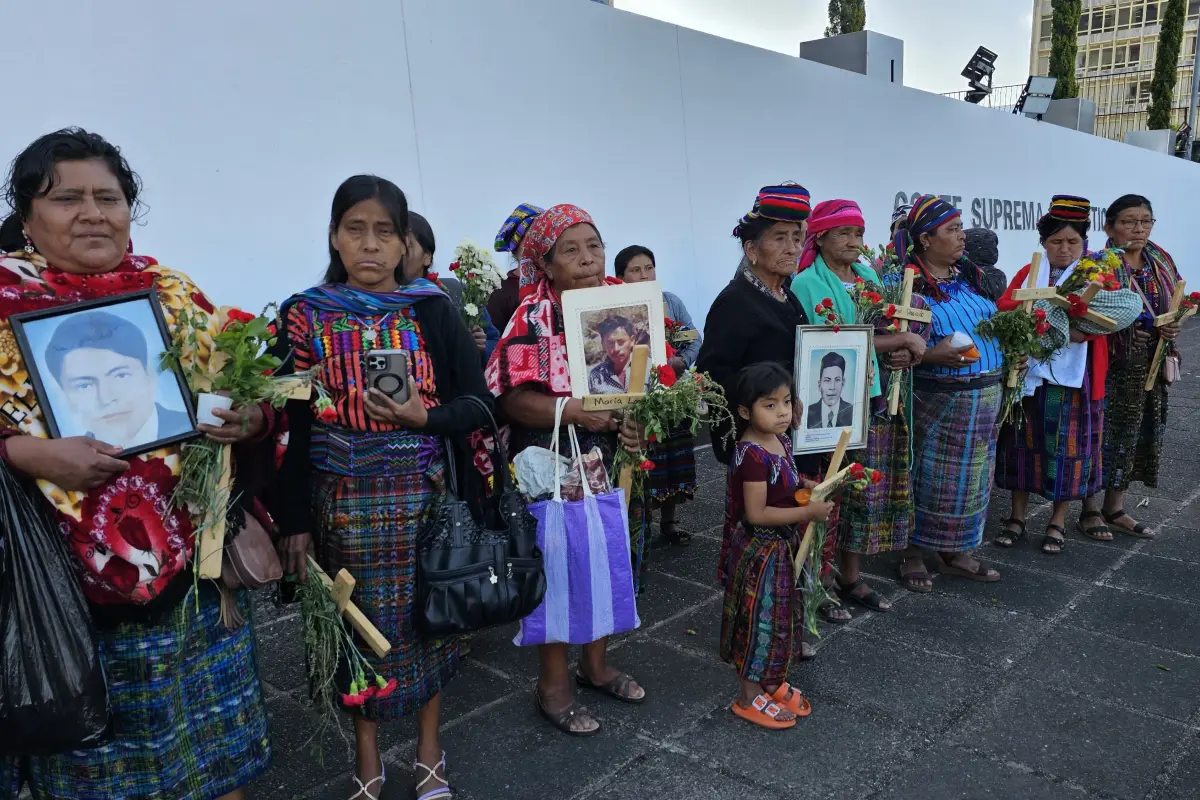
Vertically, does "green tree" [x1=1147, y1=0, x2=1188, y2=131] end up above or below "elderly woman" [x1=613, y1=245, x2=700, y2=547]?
above

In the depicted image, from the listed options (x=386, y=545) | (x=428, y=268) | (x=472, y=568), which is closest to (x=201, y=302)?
(x=386, y=545)

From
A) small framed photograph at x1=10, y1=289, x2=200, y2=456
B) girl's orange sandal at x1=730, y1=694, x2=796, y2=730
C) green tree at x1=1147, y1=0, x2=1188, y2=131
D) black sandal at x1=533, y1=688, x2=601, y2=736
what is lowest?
girl's orange sandal at x1=730, y1=694, x2=796, y2=730

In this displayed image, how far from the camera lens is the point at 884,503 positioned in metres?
4.04

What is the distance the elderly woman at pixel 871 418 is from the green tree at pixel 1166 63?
88.0 ft

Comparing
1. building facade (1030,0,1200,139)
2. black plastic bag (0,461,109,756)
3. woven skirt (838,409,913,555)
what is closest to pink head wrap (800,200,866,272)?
woven skirt (838,409,913,555)

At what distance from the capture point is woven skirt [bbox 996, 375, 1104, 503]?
4.68 meters

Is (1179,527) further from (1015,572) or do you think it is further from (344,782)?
(344,782)

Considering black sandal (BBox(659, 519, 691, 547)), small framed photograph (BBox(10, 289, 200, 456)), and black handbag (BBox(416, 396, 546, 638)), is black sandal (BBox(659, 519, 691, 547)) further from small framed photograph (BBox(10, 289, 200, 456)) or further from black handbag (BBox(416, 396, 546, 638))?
small framed photograph (BBox(10, 289, 200, 456))

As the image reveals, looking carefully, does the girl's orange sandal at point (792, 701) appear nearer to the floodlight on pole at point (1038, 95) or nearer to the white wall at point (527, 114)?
the white wall at point (527, 114)

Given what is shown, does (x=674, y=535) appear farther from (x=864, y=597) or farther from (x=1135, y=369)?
(x=1135, y=369)

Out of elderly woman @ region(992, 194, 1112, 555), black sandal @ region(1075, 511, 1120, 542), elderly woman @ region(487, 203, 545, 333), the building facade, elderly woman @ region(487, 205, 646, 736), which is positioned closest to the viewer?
elderly woman @ region(487, 205, 646, 736)

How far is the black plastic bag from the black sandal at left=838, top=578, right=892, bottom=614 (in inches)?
128

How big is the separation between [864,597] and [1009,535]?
1420 mm

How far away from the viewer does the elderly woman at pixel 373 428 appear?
227 centimetres
